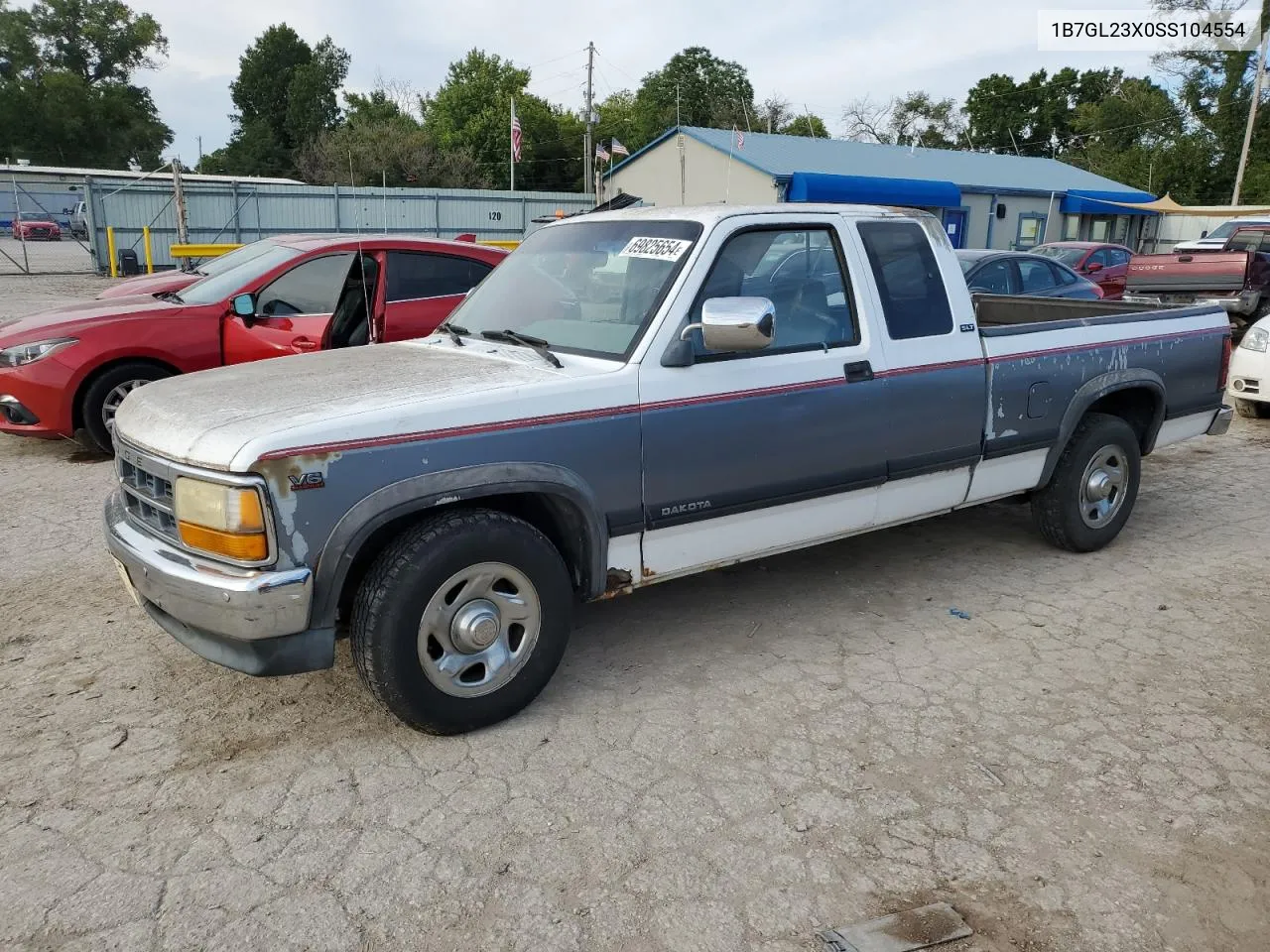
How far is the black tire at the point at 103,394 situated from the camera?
6797mm

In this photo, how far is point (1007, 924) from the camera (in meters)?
2.53

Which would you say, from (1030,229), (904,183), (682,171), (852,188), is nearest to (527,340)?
(682,171)

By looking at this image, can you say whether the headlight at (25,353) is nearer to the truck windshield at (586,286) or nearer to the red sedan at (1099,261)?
the truck windshield at (586,286)

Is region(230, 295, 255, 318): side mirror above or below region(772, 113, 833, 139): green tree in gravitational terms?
below

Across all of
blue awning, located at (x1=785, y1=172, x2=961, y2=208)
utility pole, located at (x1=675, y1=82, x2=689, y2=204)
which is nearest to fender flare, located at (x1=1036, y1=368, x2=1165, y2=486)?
utility pole, located at (x1=675, y1=82, x2=689, y2=204)

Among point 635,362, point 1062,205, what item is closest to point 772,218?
point 635,362

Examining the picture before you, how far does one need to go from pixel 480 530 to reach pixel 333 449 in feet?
1.81

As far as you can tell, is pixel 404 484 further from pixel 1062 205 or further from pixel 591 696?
pixel 1062 205

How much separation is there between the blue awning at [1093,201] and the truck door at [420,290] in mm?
32088

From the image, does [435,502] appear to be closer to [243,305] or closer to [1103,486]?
[1103,486]

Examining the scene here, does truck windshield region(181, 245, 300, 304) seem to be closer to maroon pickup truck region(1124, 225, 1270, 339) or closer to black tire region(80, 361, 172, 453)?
black tire region(80, 361, 172, 453)

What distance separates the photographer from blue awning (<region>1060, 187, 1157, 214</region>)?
3375cm

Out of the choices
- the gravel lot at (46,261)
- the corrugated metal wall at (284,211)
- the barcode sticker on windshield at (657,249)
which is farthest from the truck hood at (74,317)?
the gravel lot at (46,261)

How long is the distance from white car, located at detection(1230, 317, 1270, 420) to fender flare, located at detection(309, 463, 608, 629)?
8547 millimetres
